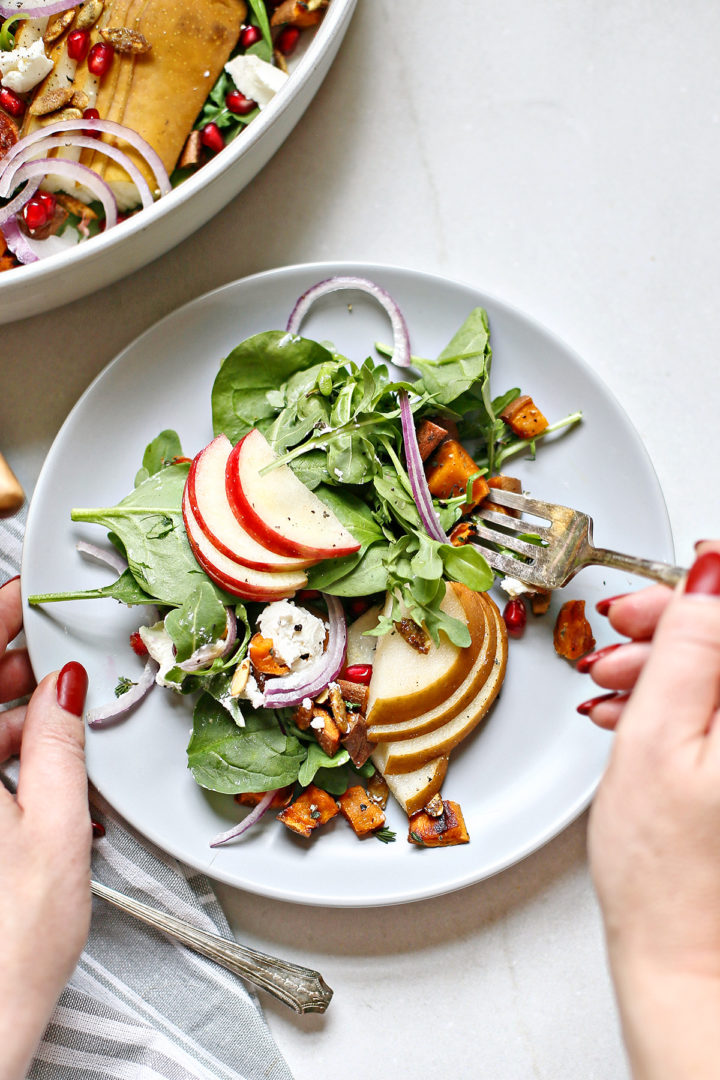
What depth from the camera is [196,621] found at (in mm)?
1803

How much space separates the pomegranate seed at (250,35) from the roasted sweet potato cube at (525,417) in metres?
1.06

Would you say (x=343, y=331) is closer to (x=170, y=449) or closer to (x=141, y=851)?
(x=170, y=449)

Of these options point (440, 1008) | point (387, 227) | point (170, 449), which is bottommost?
point (440, 1008)

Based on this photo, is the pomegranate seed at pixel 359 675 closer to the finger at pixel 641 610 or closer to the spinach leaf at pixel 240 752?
the spinach leaf at pixel 240 752

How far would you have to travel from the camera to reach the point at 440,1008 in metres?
2.10

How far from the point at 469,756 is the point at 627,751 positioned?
0.83m

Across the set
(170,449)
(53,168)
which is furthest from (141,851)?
(53,168)

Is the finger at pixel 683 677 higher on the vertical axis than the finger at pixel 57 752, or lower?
higher

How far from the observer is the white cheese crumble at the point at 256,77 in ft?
6.35

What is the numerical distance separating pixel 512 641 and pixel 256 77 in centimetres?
145

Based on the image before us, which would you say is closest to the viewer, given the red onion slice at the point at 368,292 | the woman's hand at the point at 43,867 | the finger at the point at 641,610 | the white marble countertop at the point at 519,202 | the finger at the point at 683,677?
the finger at the point at 683,677

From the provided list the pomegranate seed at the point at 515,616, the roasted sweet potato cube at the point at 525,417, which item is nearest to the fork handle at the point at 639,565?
the pomegranate seed at the point at 515,616

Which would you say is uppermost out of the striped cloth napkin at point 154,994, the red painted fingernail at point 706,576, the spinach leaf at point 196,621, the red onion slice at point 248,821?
the red painted fingernail at point 706,576

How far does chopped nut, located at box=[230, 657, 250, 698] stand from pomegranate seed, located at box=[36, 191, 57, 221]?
1.13m
